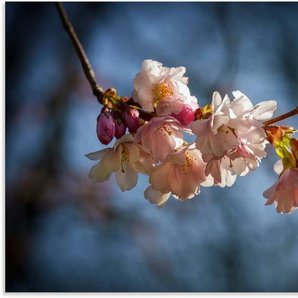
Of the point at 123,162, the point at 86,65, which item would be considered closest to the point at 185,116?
the point at 123,162

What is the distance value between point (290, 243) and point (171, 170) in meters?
3.00

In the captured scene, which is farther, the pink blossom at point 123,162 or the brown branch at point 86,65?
the brown branch at point 86,65

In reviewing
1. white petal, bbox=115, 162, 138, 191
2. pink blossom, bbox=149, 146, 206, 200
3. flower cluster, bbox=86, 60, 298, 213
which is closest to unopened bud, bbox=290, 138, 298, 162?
flower cluster, bbox=86, 60, 298, 213

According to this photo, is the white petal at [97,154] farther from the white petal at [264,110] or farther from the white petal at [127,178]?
the white petal at [264,110]

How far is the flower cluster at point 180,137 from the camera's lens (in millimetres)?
659

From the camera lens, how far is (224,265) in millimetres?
3504

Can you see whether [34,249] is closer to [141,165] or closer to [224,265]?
[224,265]

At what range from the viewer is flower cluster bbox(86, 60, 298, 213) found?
0.66 meters

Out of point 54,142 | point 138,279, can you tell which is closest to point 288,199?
point 54,142

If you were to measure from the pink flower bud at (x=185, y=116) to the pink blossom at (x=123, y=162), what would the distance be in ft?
0.23

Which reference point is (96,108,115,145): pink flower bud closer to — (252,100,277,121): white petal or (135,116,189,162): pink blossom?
(135,116,189,162): pink blossom

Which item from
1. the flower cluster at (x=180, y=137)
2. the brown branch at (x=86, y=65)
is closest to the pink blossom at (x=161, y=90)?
the flower cluster at (x=180, y=137)

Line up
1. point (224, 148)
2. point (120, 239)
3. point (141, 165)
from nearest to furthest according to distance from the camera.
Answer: point (224, 148), point (141, 165), point (120, 239)

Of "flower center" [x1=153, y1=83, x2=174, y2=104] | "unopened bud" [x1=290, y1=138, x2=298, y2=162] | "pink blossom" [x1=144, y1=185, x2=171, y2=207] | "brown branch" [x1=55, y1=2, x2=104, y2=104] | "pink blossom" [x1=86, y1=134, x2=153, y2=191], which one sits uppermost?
"brown branch" [x1=55, y1=2, x2=104, y2=104]
